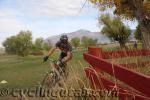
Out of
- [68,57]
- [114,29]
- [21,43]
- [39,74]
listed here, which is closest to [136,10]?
[39,74]

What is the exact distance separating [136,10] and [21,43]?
129m

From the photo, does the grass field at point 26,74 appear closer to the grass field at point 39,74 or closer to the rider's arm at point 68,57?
the grass field at point 39,74

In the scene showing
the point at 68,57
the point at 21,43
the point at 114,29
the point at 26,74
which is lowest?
the point at 21,43

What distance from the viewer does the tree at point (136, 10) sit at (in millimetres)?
30453

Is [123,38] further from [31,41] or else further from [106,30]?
[31,41]

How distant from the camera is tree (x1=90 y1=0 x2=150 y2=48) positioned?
3045 cm

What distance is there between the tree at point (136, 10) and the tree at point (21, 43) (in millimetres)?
107490

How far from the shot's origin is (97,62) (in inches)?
245

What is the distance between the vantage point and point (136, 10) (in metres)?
30.5

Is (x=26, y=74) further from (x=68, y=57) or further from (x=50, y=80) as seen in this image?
(x=50, y=80)

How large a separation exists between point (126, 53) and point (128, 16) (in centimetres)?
3080

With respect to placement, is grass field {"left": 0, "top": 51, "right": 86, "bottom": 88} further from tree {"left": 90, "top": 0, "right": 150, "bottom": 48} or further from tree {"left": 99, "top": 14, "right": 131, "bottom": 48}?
tree {"left": 99, "top": 14, "right": 131, "bottom": 48}

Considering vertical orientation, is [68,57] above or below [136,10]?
below

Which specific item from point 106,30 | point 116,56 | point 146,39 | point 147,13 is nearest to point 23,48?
point 106,30
